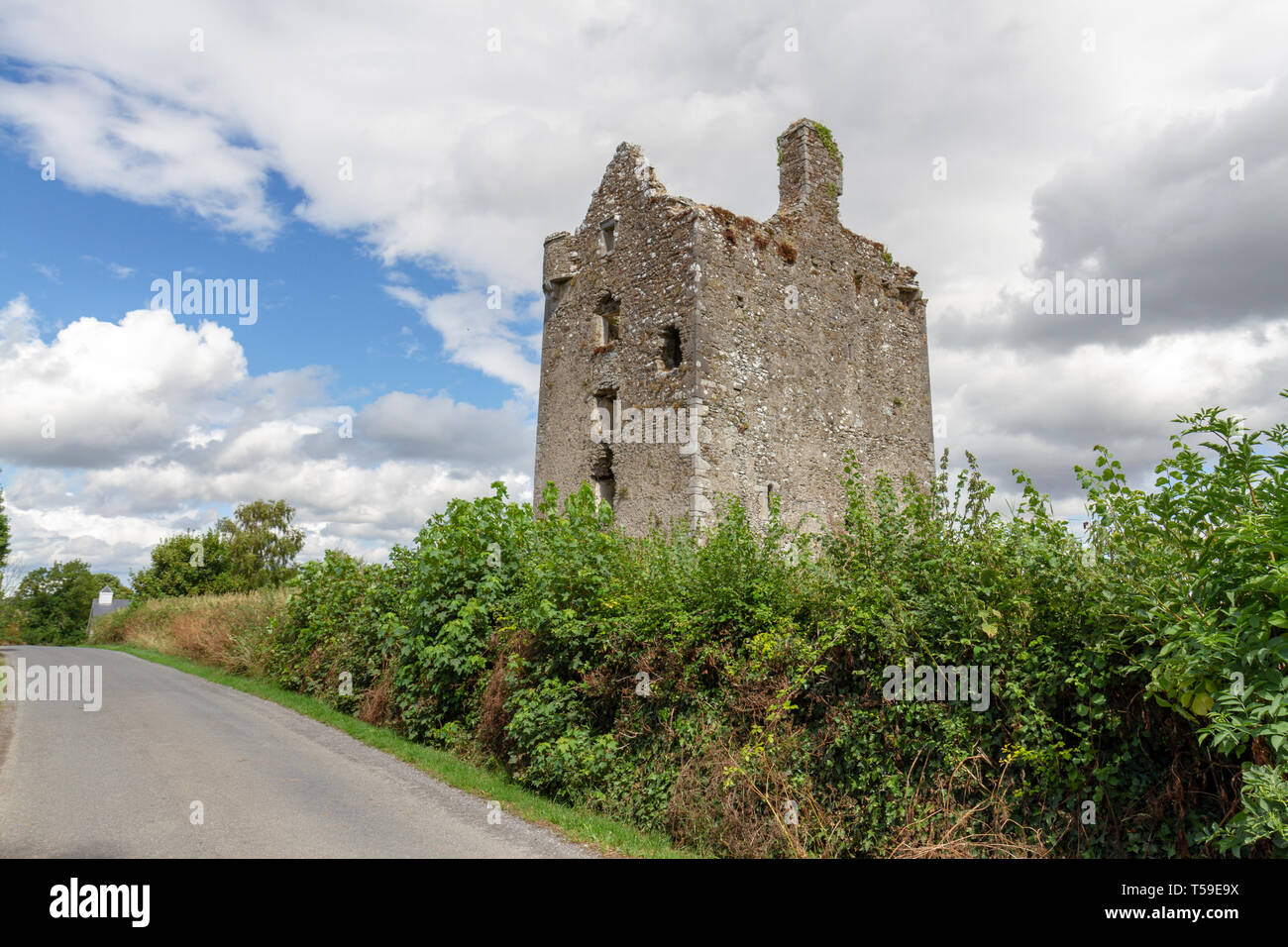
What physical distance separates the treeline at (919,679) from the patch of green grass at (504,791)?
0.28 metres

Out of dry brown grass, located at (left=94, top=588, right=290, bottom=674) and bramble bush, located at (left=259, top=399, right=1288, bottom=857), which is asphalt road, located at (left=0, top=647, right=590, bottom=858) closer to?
bramble bush, located at (left=259, top=399, right=1288, bottom=857)

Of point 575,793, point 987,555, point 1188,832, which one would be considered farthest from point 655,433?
point 1188,832

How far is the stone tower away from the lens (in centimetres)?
1709

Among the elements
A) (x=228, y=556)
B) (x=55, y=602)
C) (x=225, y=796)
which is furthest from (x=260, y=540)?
(x=225, y=796)

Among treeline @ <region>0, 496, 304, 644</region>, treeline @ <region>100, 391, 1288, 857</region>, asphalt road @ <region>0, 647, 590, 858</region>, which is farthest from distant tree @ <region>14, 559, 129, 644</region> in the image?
treeline @ <region>100, 391, 1288, 857</region>

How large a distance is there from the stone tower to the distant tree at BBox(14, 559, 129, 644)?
71456mm

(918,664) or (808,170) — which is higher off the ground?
(808,170)

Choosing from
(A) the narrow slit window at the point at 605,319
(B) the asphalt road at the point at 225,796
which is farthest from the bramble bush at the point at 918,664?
(A) the narrow slit window at the point at 605,319

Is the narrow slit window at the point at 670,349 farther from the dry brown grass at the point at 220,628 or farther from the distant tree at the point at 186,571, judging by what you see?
the distant tree at the point at 186,571

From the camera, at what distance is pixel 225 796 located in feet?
28.4

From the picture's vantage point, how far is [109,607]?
3174 inches

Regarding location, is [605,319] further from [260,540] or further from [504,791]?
[260,540]

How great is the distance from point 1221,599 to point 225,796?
368 inches

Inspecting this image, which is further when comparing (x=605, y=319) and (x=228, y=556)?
(x=228, y=556)
